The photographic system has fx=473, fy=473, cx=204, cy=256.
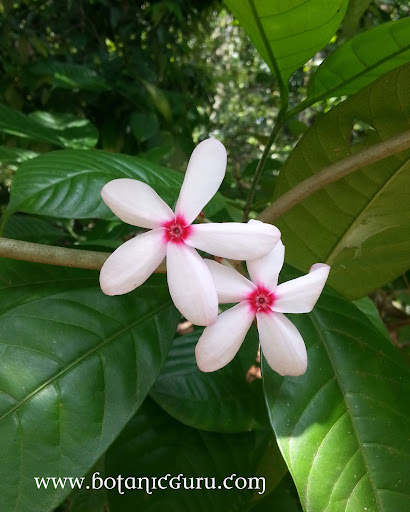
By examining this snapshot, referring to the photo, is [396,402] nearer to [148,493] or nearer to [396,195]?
[396,195]

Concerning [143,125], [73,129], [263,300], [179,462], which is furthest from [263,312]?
[143,125]

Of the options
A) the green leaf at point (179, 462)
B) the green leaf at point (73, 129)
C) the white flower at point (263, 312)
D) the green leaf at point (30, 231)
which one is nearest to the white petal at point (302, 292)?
the white flower at point (263, 312)

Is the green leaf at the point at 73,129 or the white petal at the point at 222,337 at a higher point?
the green leaf at the point at 73,129

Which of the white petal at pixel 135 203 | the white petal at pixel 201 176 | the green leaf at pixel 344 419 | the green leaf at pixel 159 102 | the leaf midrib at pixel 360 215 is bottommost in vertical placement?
the green leaf at pixel 344 419

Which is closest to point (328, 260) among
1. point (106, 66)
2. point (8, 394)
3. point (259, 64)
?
point (8, 394)

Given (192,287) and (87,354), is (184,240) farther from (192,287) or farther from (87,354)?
(87,354)

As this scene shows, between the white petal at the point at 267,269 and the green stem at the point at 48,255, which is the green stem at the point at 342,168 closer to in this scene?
the white petal at the point at 267,269

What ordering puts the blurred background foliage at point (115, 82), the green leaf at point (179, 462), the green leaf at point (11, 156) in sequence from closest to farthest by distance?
the green leaf at point (179, 462)
the green leaf at point (11, 156)
the blurred background foliage at point (115, 82)

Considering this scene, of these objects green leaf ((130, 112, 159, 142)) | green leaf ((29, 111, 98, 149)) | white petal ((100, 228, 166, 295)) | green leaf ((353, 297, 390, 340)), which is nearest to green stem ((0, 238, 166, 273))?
white petal ((100, 228, 166, 295))
